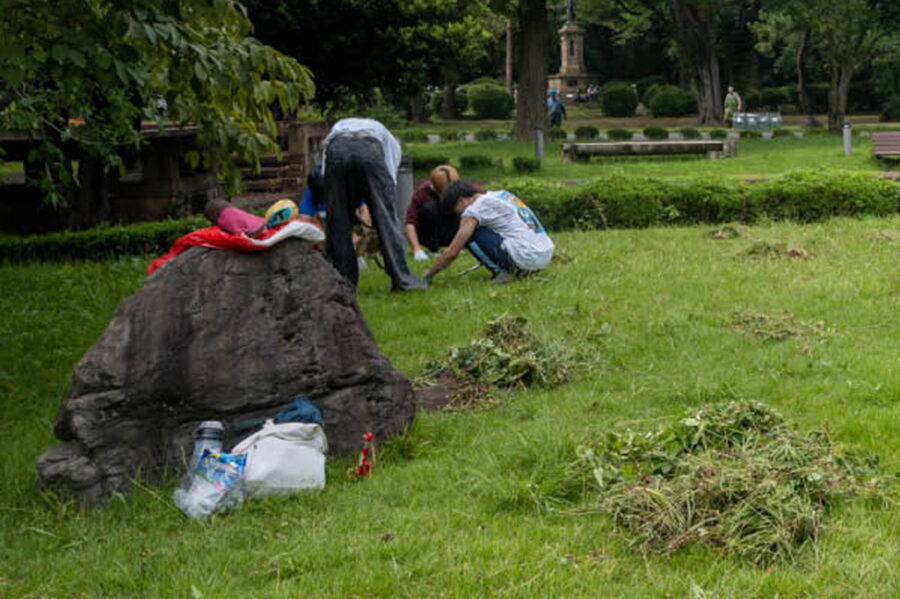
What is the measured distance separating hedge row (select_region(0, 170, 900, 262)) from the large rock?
8555 millimetres

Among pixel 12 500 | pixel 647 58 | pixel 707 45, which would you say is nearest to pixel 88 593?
pixel 12 500

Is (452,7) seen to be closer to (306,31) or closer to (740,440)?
(306,31)

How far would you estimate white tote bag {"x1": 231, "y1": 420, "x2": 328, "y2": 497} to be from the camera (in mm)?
4758

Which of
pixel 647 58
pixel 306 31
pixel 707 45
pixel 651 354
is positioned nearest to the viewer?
pixel 651 354

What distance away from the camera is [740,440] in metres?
4.78

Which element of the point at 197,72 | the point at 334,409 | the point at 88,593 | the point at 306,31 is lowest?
the point at 88,593

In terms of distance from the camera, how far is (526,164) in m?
23.4

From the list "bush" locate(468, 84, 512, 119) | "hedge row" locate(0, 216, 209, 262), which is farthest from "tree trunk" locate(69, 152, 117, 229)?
"bush" locate(468, 84, 512, 119)

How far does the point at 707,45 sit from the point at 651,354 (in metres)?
36.2

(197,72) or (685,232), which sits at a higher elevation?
(197,72)

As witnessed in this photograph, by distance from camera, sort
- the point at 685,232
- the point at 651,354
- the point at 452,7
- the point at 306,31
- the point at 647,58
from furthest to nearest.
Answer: the point at 647,58 < the point at 452,7 < the point at 306,31 < the point at 685,232 < the point at 651,354

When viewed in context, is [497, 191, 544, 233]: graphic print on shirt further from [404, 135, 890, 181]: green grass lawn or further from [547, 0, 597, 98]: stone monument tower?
[547, 0, 597, 98]: stone monument tower

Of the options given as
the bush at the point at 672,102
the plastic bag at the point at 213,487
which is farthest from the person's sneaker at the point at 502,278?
the bush at the point at 672,102

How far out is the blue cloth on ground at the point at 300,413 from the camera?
16.5 ft
